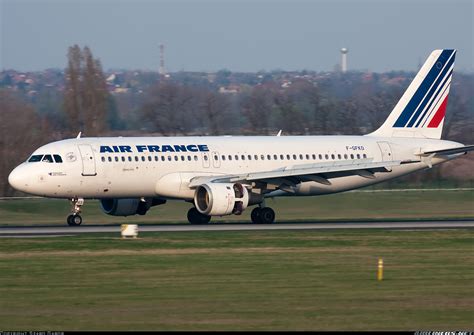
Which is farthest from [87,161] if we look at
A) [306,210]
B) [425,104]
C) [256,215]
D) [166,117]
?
[166,117]

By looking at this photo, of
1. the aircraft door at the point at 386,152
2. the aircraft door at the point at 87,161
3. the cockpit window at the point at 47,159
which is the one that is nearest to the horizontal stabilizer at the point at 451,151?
the aircraft door at the point at 386,152

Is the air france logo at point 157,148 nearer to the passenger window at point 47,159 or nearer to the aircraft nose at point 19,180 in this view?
the passenger window at point 47,159

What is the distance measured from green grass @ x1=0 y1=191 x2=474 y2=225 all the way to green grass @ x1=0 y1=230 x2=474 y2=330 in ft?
36.8

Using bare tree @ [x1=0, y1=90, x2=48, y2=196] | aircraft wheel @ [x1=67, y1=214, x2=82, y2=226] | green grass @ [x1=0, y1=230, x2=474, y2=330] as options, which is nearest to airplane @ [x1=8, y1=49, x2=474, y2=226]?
aircraft wheel @ [x1=67, y1=214, x2=82, y2=226]

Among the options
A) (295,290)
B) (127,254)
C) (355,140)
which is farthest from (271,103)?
(295,290)

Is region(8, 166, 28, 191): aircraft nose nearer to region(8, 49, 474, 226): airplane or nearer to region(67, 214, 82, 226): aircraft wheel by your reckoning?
region(8, 49, 474, 226): airplane

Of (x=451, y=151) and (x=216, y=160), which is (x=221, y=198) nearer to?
(x=216, y=160)

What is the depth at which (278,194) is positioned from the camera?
46281 millimetres

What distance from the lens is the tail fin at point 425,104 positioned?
51.0 m

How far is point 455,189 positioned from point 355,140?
40.5 feet

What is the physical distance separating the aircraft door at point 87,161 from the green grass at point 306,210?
4.85 metres

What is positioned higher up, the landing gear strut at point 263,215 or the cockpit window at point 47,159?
the cockpit window at point 47,159

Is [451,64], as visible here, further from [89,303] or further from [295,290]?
[89,303]

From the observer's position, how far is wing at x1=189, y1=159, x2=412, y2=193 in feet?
146
